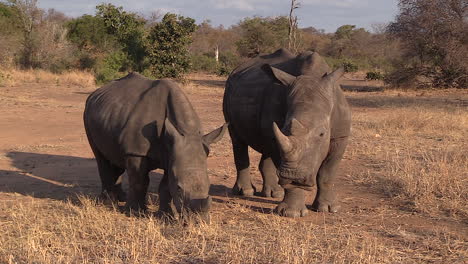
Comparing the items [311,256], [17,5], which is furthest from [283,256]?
[17,5]

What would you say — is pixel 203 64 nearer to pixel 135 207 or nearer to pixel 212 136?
pixel 135 207

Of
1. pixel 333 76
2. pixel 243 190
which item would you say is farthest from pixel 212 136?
pixel 243 190

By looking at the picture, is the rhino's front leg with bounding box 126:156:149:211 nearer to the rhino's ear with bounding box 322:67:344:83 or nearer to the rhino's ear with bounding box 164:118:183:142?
the rhino's ear with bounding box 164:118:183:142

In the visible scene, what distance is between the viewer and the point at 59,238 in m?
5.31

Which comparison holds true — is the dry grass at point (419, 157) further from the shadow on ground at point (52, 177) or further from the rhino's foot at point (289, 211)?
the shadow on ground at point (52, 177)

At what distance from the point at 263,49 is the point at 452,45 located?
62.4 ft

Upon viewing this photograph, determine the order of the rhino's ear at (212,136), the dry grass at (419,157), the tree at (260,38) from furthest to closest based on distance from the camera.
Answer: the tree at (260,38), the dry grass at (419,157), the rhino's ear at (212,136)

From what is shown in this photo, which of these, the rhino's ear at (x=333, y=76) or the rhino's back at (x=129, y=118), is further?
the rhino's back at (x=129, y=118)

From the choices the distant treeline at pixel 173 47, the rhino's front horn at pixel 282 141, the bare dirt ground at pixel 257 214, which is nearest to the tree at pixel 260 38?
the distant treeline at pixel 173 47

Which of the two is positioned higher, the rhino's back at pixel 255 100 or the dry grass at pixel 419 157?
the rhino's back at pixel 255 100

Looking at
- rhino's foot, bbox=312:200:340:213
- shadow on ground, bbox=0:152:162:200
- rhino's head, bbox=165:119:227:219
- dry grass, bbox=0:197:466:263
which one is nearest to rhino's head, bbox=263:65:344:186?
dry grass, bbox=0:197:466:263

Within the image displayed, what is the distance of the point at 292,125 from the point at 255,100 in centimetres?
185

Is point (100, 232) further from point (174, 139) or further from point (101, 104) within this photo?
point (101, 104)

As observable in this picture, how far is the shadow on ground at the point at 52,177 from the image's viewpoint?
812 centimetres
